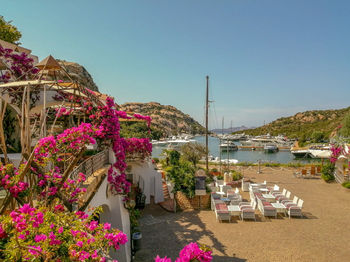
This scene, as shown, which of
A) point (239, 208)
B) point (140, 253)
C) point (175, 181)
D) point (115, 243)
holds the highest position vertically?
point (115, 243)

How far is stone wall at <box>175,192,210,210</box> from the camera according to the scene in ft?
43.7

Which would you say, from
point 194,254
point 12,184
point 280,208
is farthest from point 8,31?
point 280,208

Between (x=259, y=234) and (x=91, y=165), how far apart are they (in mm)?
7968

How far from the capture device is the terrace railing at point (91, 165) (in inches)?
207

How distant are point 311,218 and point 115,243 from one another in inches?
479

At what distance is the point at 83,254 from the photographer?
2.18 meters

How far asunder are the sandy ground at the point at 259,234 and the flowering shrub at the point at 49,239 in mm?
6660

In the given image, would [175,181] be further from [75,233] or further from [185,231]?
[75,233]

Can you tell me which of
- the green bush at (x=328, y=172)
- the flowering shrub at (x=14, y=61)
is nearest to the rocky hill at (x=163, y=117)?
the green bush at (x=328, y=172)

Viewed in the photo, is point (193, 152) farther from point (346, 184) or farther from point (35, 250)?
point (35, 250)

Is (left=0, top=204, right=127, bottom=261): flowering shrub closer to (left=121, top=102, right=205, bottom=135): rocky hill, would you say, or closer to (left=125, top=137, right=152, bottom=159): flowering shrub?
(left=125, top=137, right=152, bottom=159): flowering shrub

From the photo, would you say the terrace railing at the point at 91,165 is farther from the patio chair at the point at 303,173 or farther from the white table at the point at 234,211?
the patio chair at the point at 303,173

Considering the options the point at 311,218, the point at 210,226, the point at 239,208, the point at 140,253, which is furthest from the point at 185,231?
the point at 311,218

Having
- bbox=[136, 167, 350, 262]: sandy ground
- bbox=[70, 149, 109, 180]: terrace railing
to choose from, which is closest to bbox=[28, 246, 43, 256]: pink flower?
bbox=[70, 149, 109, 180]: terrace railing
